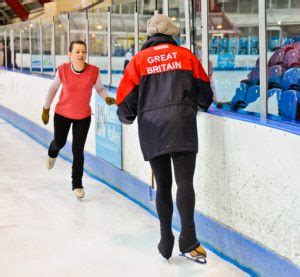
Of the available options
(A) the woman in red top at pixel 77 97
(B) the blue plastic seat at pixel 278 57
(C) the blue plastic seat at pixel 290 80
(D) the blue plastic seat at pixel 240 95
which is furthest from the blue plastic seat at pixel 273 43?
(A) the woman in red top at pixel 77 97

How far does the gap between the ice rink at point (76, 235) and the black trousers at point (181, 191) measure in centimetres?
14

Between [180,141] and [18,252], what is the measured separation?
0.98 m

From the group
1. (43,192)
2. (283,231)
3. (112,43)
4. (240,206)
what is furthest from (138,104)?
(112,43)

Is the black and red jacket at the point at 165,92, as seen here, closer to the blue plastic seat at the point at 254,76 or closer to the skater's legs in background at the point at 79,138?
the blue plastic seat at the point at 254,76

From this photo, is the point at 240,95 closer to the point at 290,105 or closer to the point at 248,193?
the point at 290,105

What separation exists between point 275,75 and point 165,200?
0.77 metres

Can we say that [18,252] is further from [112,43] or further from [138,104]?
[112,43]

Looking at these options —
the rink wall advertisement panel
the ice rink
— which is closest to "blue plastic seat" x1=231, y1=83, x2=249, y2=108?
the rink wall advertisement panel

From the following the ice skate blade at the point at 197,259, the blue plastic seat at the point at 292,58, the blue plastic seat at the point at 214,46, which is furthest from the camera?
the blue plastic seat at the point at 214,46

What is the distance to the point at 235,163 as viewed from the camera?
8.99 feet

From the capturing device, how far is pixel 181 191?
2.67 meters

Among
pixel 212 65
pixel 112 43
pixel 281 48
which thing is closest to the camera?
pixel 281 48

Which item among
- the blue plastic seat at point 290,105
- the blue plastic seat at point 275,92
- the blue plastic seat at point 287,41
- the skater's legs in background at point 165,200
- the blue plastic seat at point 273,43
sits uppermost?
the blue plastic seat at point 287,41

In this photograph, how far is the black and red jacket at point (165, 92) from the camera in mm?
2594
